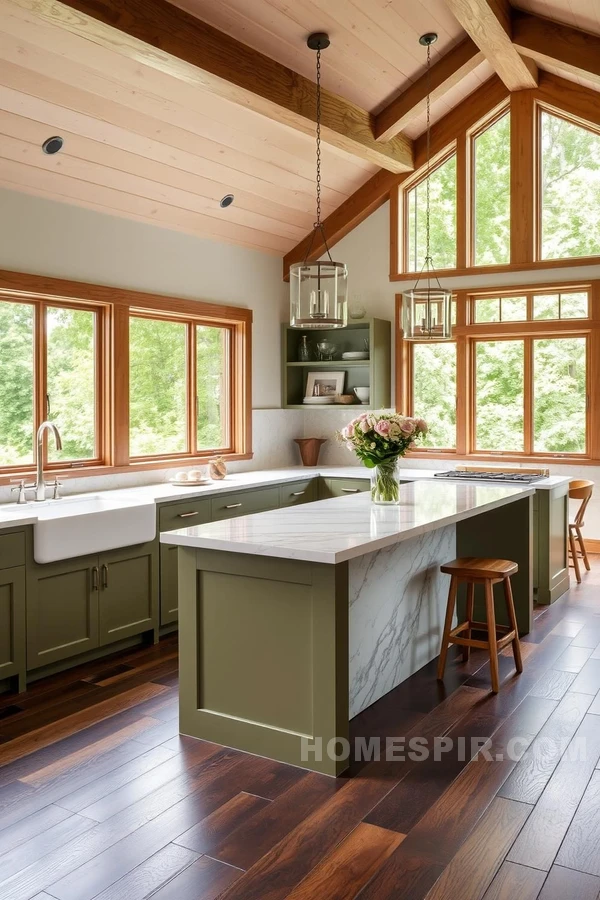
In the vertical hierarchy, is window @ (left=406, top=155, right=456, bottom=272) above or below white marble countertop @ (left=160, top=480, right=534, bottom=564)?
above

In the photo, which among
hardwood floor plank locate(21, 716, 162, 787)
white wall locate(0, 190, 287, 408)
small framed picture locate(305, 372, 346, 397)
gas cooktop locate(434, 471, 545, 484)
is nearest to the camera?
hardwood floor plank locate(21, 716, 162, 787)

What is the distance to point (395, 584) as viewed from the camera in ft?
13.0

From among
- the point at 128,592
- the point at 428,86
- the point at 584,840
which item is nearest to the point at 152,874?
the point at 584,840

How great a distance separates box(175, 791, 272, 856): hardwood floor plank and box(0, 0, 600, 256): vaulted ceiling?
11.3 feet

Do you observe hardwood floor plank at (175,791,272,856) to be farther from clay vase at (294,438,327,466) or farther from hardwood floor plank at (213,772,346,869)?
clay vase at (294,438,327,466)

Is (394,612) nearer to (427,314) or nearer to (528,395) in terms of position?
(427,314)

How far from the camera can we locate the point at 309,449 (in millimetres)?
7504

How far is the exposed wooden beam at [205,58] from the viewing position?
380cm

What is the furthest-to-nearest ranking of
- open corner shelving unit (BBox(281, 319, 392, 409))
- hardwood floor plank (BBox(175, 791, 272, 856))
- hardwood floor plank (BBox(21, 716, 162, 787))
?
open corner shelving unit (BBox(281, 319, 392, 409)), hardwood floor plank (BBox(21, 716, 162, 787)), hardwood floor plank (BBox(175, 791, 272, 856))

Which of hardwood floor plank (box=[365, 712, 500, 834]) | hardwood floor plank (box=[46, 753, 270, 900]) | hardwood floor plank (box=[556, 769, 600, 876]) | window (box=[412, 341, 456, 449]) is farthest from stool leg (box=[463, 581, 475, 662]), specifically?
window (box=[412, 341, 456, 449])

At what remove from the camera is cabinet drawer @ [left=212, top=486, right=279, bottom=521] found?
213 inches

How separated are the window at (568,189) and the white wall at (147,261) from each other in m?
2.44

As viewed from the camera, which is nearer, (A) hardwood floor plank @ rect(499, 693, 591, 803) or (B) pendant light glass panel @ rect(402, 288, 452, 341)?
(A) hardwood floor plank @ rect(499, 693, 591, 803)

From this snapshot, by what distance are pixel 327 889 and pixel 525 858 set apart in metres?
0.64
